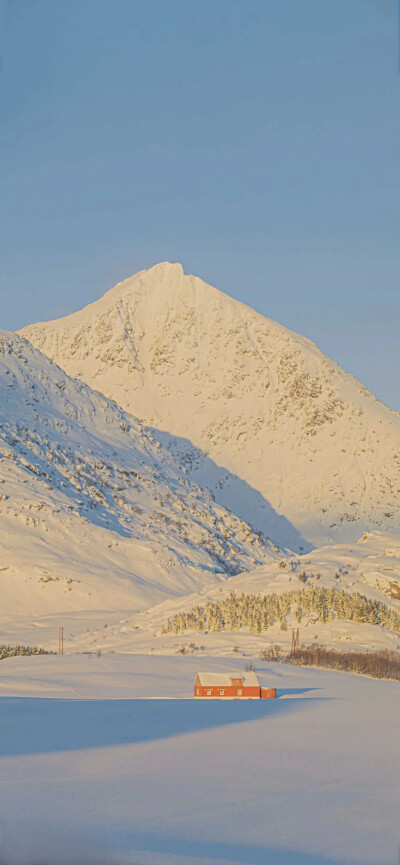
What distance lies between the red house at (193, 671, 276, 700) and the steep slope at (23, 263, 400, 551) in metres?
80.0

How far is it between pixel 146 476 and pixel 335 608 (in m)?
49.3

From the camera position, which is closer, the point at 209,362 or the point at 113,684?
the point at 113,684

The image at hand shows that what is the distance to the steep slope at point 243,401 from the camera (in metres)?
106

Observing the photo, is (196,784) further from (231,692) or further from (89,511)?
(89,511)

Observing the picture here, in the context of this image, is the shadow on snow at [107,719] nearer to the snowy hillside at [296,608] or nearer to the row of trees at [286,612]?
the snowy hillside at [296,608]

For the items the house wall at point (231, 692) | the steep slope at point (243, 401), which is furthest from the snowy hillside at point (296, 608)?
the steep slope at point (243, 401)

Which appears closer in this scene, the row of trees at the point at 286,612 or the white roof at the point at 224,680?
the white roof at the point at 224,680

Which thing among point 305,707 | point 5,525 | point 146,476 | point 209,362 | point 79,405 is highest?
point 209,362

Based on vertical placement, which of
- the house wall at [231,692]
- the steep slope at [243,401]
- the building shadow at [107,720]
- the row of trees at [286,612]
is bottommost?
the house wall at [231,692]

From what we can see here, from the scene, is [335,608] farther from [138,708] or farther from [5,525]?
[5,525]

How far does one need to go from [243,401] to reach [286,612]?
298 feet

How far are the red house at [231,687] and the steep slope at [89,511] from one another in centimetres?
3708

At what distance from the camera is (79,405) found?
88875 mm

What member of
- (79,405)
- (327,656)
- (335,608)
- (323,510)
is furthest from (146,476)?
(327,656)
